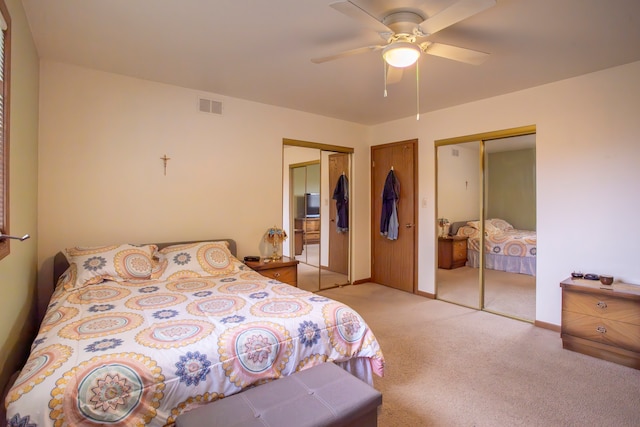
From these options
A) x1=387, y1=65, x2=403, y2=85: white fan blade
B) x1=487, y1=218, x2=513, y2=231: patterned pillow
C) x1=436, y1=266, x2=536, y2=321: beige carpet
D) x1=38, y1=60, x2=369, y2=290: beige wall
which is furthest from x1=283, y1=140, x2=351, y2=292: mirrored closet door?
x1=387, y1=65, x2=403, y2=85: white fan blade

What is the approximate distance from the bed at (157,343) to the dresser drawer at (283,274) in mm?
875

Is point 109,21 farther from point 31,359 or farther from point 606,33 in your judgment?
point 606,33

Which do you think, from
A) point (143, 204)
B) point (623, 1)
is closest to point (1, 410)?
point (143, 204)

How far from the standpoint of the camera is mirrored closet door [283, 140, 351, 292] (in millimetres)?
5027

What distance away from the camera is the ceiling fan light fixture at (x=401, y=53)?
1942 millimetres

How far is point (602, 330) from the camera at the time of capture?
2646 mm

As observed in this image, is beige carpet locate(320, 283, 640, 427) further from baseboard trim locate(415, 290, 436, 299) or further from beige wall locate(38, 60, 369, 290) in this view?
beige wall locate(38, 60, 369, 290)

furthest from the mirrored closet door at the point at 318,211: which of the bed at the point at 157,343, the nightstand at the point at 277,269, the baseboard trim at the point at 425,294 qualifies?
the bed at the point at 157,343

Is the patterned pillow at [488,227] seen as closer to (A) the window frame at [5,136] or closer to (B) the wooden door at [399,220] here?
(B) the wooden door at [399,220]

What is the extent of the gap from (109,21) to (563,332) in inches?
169

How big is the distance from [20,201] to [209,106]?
6.58 ft

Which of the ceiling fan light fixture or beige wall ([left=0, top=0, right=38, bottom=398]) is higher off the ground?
the ceiling fan light fixture

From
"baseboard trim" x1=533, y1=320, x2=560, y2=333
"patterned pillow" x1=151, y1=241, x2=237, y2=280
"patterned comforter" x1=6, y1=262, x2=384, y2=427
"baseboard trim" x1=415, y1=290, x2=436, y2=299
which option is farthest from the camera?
"baseboard trim" x1=415, y1=290, x2=436, y2=299

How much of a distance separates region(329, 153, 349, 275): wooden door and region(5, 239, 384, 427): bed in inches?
101
